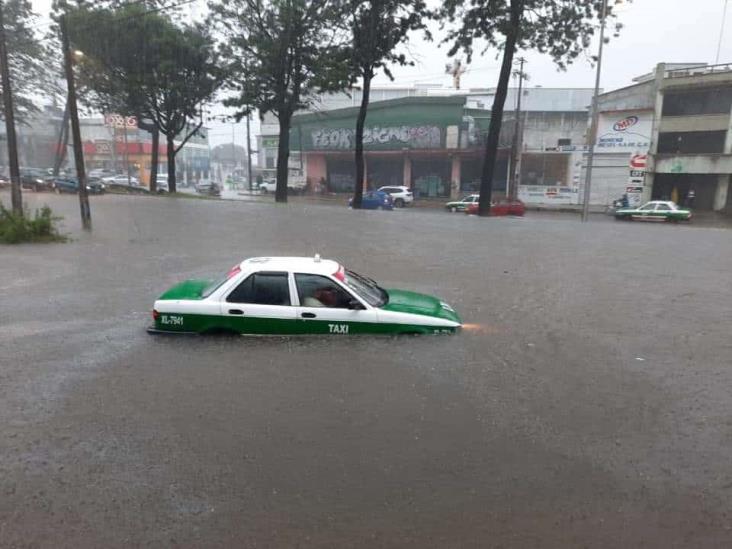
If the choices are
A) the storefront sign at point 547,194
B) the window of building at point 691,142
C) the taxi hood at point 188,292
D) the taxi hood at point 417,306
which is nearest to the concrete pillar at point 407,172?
the storefront sign at point 547,194

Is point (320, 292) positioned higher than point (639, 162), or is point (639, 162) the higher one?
point (639, 162)

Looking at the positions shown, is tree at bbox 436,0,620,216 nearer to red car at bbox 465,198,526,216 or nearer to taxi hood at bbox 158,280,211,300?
red car at bbox 465,198,526,216

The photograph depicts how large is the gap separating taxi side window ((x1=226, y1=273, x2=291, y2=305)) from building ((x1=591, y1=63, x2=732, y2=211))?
37.1m

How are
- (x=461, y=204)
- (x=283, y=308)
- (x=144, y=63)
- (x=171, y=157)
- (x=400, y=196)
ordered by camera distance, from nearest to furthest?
(x=283, y=308)
(x=144, y=63)
(x=461, y=204)
(x=171, y=157)
(x=400, y=196)

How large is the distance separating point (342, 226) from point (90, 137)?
6455 cm

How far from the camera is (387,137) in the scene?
46781 mm

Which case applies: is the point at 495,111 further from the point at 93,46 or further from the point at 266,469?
the point at 266,469

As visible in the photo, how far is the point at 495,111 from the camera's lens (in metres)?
27.3

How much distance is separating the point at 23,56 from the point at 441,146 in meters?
30.5

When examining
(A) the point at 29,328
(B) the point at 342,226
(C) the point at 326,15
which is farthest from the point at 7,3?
(A) the point at 29,328

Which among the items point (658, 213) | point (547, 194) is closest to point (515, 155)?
point (547, 194)

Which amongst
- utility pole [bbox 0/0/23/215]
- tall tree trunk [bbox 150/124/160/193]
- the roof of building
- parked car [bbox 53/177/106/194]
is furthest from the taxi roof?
the roof of building

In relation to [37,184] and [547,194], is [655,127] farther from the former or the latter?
[37,184]

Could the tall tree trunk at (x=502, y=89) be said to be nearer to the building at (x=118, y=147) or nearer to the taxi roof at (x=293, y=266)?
the taxi roof at (x=293, y=266)
